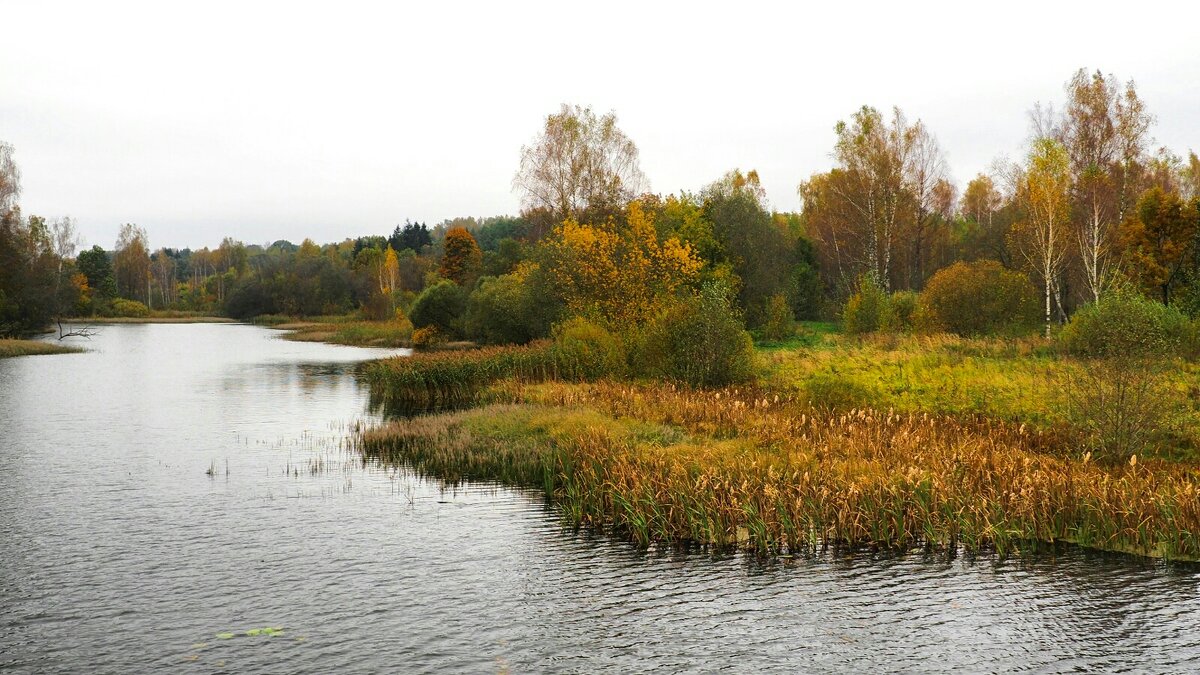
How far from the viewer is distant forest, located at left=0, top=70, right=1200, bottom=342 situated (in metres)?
42.4

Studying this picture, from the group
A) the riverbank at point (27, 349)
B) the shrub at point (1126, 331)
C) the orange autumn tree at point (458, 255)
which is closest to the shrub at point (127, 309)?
the orange autumn tree at point (458, 255)

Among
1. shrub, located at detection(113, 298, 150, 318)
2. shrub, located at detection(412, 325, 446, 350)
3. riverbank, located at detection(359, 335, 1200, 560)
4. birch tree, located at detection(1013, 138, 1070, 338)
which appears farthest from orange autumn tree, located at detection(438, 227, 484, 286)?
riverbank, located at detection(359, 335, 1200, 560)

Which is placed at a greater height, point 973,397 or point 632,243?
point 632,243

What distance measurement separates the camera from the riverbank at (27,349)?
62312mm

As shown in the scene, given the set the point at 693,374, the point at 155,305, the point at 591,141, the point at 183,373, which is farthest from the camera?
Answer: the point at 155,305

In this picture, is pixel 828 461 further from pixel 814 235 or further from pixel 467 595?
pixel 814 235

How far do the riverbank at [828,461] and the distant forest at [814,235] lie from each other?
441 inches

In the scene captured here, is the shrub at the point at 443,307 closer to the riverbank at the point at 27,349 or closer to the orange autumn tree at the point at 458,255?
the orange autumn tree at the point at 458,255

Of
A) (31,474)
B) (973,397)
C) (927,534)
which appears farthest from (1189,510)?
(31,474)

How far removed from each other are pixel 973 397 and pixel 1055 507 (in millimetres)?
11872

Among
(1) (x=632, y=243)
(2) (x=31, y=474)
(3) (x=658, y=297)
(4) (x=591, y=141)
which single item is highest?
(4) (x=591, y=141)

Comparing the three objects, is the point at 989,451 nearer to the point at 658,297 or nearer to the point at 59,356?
the point at 658,297

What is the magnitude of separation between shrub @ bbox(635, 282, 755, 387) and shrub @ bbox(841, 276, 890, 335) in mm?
18408

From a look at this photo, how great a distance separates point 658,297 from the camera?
38719mm
